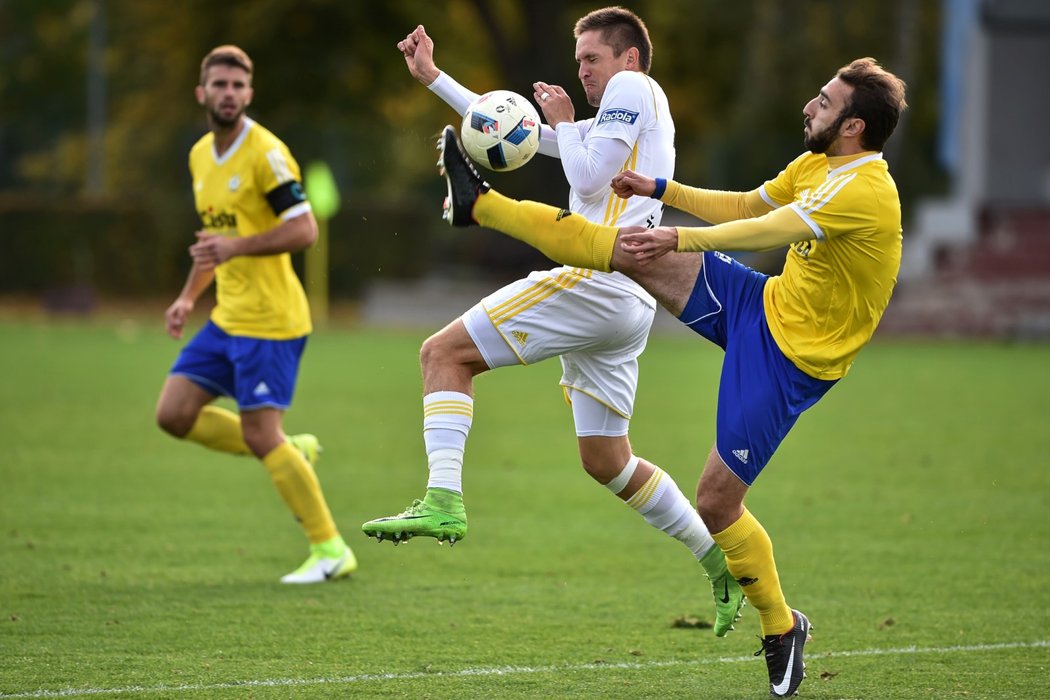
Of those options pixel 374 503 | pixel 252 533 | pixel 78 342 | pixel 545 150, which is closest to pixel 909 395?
pixel 374 503

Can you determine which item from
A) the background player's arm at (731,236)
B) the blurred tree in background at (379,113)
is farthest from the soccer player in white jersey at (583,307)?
the blurred tree in background at (379,113)

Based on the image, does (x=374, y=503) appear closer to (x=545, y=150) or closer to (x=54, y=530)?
(x=54, y=530)

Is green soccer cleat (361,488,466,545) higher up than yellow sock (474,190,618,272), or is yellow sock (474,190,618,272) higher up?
yellow sock (474,190,618,272)

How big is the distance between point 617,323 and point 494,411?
9.78m

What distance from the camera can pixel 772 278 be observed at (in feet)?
20.2

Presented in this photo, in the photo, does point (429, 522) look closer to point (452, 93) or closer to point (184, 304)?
point (452, 93)

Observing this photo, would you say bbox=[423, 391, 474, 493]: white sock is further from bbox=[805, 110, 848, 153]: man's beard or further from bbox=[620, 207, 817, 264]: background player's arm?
bbox=[805, 110, 848, 153]: man's beard

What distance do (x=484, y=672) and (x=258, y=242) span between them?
9.77 feet

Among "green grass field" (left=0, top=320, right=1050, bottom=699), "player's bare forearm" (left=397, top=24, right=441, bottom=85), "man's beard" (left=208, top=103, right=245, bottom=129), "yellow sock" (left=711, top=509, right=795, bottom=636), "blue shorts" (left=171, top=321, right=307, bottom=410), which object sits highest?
"player's bare forearm" (left=397, top=24, right=441, bottom=85)

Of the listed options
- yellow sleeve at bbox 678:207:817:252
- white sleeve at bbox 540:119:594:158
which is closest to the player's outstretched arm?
yellow sleeve at bbox 678:207:817:252

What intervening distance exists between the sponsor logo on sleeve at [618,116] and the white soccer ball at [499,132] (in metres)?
0.33

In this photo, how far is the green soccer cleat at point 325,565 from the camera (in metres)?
7.98

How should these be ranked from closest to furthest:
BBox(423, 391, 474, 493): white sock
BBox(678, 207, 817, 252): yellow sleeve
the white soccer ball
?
BBox(678, 207, 817, 252): yellow sleeve < BBox(423, 391, 474, 493): white sock < the white soccer ball

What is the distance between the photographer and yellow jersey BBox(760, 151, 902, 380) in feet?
18.7
